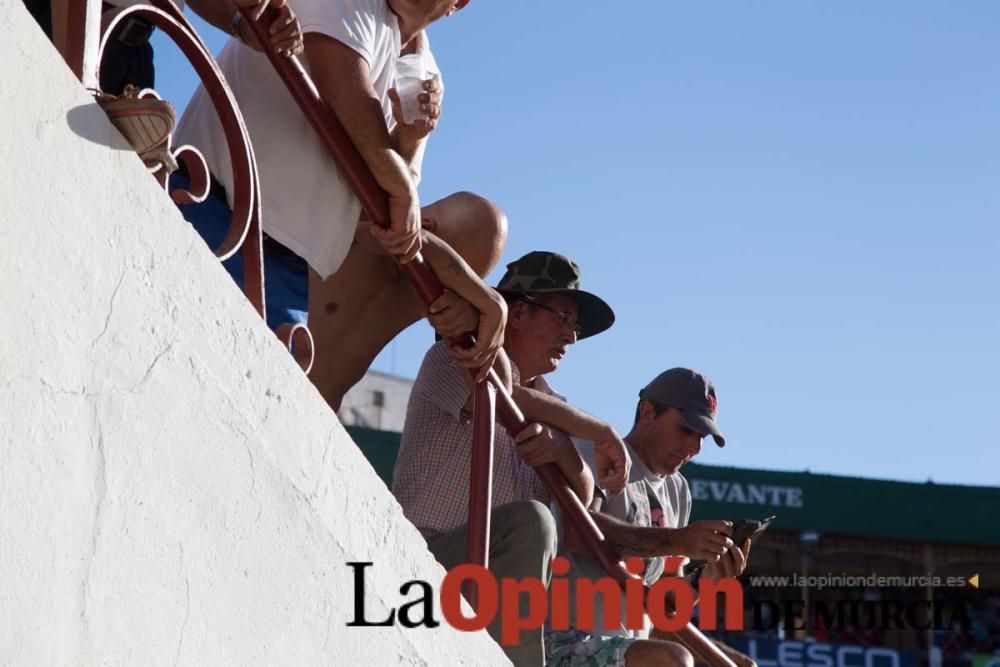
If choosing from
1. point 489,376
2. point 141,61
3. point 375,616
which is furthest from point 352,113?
point 375,616

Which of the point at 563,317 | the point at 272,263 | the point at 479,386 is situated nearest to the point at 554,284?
the point at 563,317

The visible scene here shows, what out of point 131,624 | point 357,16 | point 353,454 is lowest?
point 131,624

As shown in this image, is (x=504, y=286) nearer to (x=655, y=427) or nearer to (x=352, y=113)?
(x=655, y=427)

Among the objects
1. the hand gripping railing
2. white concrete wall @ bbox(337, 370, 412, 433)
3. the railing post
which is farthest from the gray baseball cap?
white concrete wall @ bbox(337, 370, 412, 433)

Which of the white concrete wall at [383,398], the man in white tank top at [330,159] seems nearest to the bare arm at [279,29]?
the man in white tank top at [330,159]

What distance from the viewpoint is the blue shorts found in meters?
3.10

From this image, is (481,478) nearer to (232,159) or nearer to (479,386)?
(479,386)

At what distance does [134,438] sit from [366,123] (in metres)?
1.04

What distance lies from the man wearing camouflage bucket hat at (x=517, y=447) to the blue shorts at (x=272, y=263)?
30 cm

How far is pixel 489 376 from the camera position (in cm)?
333

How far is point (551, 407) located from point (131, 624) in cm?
187

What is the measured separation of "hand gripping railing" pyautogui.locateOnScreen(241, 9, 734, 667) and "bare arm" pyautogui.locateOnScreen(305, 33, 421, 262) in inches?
0.8

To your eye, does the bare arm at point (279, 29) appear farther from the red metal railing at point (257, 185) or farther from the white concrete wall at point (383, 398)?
the white concrete wall at point (383, 398)

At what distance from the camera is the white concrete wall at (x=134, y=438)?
6.63 ft
